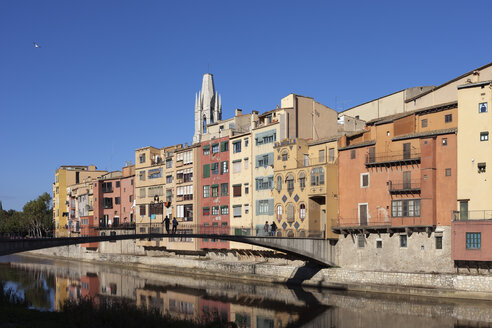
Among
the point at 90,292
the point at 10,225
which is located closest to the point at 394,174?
the point at 90,292

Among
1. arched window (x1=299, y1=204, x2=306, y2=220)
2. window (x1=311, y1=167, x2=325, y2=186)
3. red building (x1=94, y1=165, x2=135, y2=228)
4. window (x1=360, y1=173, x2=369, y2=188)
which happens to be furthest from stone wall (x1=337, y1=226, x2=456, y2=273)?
red building (x1=94, y1=165, x2=135, y2=228)

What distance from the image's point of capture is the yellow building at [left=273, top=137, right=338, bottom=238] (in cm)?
5028

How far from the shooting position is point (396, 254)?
44.8 metres

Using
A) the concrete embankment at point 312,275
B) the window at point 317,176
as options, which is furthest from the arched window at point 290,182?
the concrete embankment at point 312,275

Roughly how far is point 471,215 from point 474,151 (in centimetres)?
456

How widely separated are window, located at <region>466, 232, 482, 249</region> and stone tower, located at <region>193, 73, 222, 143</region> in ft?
298

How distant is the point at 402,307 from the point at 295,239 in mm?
11868

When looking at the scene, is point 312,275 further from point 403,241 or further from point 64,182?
point 64,182

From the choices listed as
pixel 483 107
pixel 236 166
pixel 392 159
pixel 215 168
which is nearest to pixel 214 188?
pixel 215 168

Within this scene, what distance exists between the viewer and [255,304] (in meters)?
43.2

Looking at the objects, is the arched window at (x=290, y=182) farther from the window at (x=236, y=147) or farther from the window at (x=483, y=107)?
the window at (x=483, y=107)

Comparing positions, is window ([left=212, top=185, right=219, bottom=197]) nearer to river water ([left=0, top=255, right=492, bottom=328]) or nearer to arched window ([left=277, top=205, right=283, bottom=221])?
river water ([left=0, top=255, right=492, bottom=328])

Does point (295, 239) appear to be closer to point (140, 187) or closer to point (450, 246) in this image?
point (450, 246)

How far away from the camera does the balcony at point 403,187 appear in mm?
43906
